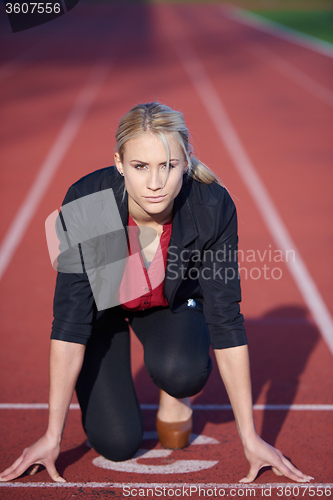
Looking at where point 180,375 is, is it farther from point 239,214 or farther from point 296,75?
point 296,75

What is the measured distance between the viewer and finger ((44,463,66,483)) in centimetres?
246

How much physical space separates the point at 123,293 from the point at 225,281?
0.51 meters

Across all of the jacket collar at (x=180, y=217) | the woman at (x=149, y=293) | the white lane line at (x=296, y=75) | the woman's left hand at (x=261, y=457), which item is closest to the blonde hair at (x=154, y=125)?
the woman at (x=149, y=293)

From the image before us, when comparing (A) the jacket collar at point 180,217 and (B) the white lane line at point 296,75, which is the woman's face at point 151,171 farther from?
(B) the white lane line at point 296,75

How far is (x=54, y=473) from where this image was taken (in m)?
2.50

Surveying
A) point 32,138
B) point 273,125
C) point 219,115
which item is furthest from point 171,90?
point 32,138

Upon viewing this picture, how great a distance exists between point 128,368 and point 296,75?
573 inches

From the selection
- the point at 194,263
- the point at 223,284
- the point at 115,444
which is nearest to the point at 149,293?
the point at 194,263

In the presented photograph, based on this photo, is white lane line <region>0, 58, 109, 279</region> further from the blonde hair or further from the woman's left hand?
the woman's left hand

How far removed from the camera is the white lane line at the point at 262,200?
4.54 m

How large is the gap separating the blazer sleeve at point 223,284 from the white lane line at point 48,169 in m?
3.05

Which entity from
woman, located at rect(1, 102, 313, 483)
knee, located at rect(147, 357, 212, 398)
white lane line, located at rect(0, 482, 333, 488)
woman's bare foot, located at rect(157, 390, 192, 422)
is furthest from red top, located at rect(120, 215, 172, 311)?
white lane line, located at rect(0, 482, 333, 488)

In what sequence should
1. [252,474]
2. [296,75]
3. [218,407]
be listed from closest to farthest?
[252,474], [218,407], [296,75]

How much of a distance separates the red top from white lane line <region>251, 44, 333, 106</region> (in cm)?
1100
